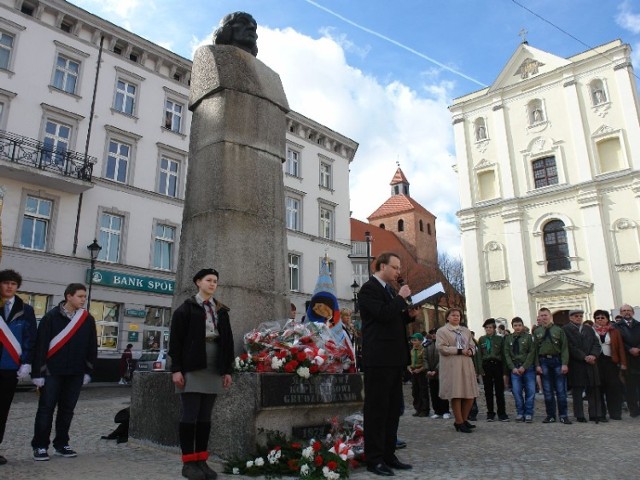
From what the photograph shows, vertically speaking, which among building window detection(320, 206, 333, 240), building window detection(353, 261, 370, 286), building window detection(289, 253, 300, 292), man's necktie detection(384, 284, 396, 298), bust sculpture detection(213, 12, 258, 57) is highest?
building window detection(320, 206, 333, 240)

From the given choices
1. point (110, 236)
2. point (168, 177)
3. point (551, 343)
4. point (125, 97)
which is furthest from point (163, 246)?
point (551, 343)

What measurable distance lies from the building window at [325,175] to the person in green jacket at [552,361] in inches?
1015

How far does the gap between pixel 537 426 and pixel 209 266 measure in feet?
18.3

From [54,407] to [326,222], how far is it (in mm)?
28741

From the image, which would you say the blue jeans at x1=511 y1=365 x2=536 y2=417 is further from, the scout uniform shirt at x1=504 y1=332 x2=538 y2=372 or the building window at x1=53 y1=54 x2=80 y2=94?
the building window at x1=53 y1=54 x2=80 y2=94

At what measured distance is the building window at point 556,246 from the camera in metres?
30.3

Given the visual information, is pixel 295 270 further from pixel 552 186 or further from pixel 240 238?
pixel 240 238

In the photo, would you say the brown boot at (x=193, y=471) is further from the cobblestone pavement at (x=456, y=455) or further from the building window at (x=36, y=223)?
the building window at (x=36, y=223)

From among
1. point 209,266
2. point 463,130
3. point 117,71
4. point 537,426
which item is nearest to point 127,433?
point 209,266

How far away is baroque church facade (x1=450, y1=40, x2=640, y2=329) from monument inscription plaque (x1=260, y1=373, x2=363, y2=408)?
27.1 metres

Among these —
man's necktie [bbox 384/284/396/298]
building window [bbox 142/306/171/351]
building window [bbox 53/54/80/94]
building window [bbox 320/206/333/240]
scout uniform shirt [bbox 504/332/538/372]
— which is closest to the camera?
man's necktie [bbox 384/284/396/298]

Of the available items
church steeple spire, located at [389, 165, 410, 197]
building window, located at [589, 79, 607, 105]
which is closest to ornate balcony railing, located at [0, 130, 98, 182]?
building window, located at [589, 79, 607, 105]

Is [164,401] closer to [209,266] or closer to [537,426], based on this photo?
[209,266]

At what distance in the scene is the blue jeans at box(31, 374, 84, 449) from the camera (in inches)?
190
